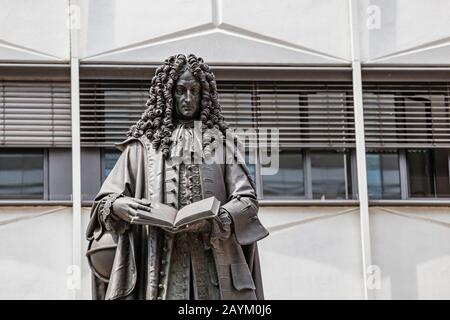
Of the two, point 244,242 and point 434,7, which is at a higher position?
point 434,7

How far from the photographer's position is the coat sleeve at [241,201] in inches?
492

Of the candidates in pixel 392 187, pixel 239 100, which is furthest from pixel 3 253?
pixel 392 187

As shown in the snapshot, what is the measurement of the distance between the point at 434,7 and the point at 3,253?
18.6 feet

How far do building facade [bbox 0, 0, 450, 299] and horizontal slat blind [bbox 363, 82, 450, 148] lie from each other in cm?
2

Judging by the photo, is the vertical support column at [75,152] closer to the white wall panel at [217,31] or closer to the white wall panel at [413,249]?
the white wall panel at [217,31]

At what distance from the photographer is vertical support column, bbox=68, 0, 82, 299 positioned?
62.7 ft

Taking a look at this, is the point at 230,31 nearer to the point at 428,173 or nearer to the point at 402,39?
the point at 402,39

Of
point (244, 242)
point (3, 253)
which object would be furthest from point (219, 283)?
point (3, 253)

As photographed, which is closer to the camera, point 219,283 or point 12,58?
point 219,283

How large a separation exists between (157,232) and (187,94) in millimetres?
1160

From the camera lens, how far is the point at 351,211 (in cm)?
1970
